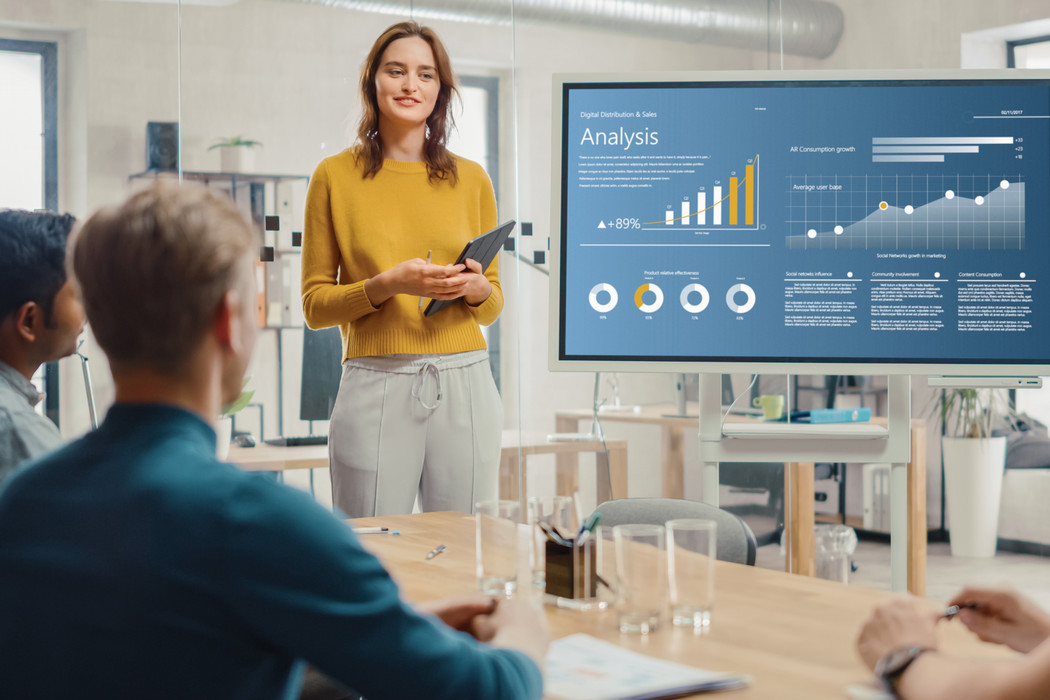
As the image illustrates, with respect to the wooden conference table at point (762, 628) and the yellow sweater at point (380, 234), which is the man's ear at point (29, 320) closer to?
the wooden conference table at point (762, 628)

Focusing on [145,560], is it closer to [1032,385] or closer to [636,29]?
[1032,385]

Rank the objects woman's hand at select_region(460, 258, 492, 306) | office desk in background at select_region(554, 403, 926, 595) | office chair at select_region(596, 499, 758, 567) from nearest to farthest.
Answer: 1. office chair at select_region(596, 499, 758, 567)
2. woman's hand at select_region(460, 258, 492, 306)
3. office desk in background at select_region(554, 403, 926, 595)

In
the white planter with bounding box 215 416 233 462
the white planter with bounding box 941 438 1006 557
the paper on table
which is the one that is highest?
the paper on table

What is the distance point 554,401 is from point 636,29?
1.86 m

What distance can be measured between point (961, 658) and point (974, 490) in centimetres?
470

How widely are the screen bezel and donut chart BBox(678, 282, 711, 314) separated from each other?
5.2 inches

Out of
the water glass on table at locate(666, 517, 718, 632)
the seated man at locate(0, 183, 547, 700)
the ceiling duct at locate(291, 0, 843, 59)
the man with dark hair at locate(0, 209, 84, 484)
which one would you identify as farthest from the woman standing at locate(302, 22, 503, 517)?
the ceiling duct at locate(291, 0, 843, 59)

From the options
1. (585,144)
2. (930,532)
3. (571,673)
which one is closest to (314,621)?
(571,673)

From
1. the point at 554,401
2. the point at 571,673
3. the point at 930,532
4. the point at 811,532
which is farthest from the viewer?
the point at 930,532

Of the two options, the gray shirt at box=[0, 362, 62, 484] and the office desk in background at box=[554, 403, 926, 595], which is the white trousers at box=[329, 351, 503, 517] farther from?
the office desk in background at box=[554, 403, 926, 595]

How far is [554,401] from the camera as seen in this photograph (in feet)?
15.7

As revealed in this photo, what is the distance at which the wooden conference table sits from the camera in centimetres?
112

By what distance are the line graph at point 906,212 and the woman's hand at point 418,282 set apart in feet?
2.94

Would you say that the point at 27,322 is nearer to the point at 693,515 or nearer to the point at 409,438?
the point at 409,438
